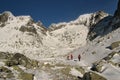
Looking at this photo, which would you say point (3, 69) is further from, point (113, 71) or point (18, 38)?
point (18, 38)

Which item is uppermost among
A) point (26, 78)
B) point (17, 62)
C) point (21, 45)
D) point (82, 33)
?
point (82, 33)

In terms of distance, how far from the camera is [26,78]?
1176 inches

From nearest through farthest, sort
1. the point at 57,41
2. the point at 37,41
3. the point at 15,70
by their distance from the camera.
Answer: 1. the point at 15,70
2. the point at 37,41
3. the point at 57,41

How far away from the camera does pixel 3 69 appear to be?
31.1 m

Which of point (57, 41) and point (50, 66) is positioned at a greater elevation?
point (57, 41)

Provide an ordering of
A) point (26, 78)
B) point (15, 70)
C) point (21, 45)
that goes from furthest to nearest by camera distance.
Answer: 1. point (21, 45)
2. point (15, 70)
3. point (26, 78)

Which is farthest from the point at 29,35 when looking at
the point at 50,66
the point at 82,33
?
the point at 50,66

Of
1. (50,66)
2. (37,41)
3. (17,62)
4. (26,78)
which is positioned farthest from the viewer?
(37,41)

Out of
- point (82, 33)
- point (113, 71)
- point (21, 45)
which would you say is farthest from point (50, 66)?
point (82, 33)

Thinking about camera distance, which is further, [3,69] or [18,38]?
[18,38]

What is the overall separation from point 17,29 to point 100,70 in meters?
162

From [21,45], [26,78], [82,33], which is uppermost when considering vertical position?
[82,33]

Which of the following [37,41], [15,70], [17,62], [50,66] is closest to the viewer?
[15,70]

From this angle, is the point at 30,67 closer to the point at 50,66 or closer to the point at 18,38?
the point at 50,66
